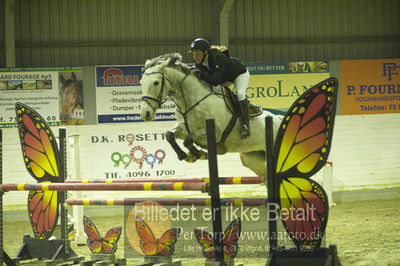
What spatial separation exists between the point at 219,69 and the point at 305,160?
5.18ft

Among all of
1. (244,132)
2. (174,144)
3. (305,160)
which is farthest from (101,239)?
(305,160)

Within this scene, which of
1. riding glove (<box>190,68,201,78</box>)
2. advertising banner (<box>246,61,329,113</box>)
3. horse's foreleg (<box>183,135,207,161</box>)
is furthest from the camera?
advertising banner (<box>246,61,329,113</box>)

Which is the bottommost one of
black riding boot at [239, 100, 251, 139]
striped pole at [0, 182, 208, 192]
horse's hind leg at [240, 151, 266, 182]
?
striped pole at [0, 182, 208, 192]

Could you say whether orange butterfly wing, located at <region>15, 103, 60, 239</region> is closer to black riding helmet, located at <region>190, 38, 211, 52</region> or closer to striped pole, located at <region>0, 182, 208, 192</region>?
striped pole, located at <region>0, 182, 208, 192</region>

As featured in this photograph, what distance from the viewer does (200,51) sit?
5.10 metres

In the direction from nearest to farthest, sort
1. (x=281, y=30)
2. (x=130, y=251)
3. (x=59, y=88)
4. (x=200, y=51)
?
(x=200, y=51)
(x=130, y=251)
(x=59, y=88)
(x=281, y=30)

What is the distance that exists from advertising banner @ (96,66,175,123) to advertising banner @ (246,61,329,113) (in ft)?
5.99

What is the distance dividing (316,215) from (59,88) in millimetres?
6217

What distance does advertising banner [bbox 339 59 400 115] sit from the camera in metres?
10.1

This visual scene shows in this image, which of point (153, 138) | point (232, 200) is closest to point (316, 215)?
point (232, 200)

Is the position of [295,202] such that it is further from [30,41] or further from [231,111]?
[30,41]

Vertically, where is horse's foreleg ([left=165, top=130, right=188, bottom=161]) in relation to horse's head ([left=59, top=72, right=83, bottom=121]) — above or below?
below

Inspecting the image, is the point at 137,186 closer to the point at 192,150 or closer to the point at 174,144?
the point at 174,144

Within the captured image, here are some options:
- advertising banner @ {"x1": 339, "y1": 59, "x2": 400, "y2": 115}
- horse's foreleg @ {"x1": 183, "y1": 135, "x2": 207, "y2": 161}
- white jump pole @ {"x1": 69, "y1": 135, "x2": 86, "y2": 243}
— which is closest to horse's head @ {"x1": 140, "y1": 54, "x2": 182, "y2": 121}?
horse's foreleg @ {"x1": 183, "y1": 135, "x2": 207, "y2": 161}
